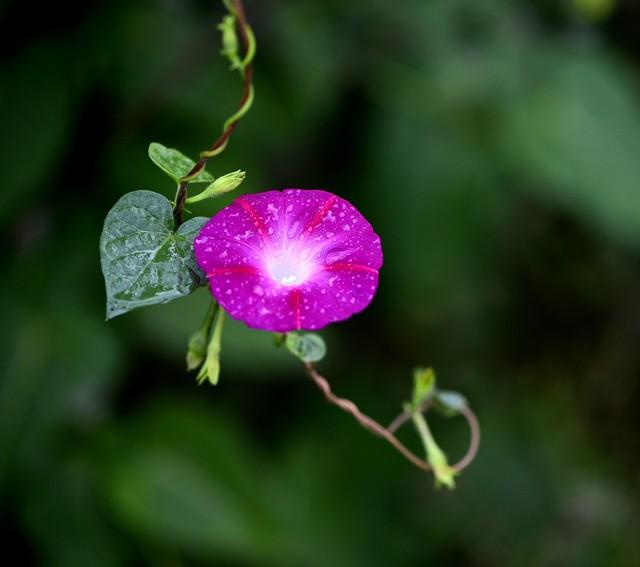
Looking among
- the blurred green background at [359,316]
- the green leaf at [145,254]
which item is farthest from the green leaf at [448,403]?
the blurred green background at [359,316]

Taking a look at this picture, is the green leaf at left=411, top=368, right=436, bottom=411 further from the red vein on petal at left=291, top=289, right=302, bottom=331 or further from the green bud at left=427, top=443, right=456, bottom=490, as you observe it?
the red vein on petal at left=291, top=289, right=302, bottom=331

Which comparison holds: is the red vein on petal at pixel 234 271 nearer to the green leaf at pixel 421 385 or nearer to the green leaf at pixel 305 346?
the green leaf at pixel 305 346

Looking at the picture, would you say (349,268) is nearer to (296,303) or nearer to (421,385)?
(296,303)

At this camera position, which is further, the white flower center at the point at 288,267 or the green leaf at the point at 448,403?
the green leaf at the point at 448,403

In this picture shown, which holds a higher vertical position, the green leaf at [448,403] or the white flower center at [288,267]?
the white flower center at [288,267]

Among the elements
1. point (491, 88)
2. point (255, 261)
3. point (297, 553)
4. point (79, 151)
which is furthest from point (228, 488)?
point (491, 88)

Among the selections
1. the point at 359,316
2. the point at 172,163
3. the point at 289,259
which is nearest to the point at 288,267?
the point at 289,259

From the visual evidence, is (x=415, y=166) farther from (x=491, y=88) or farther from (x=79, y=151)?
(x=79, y=151)
